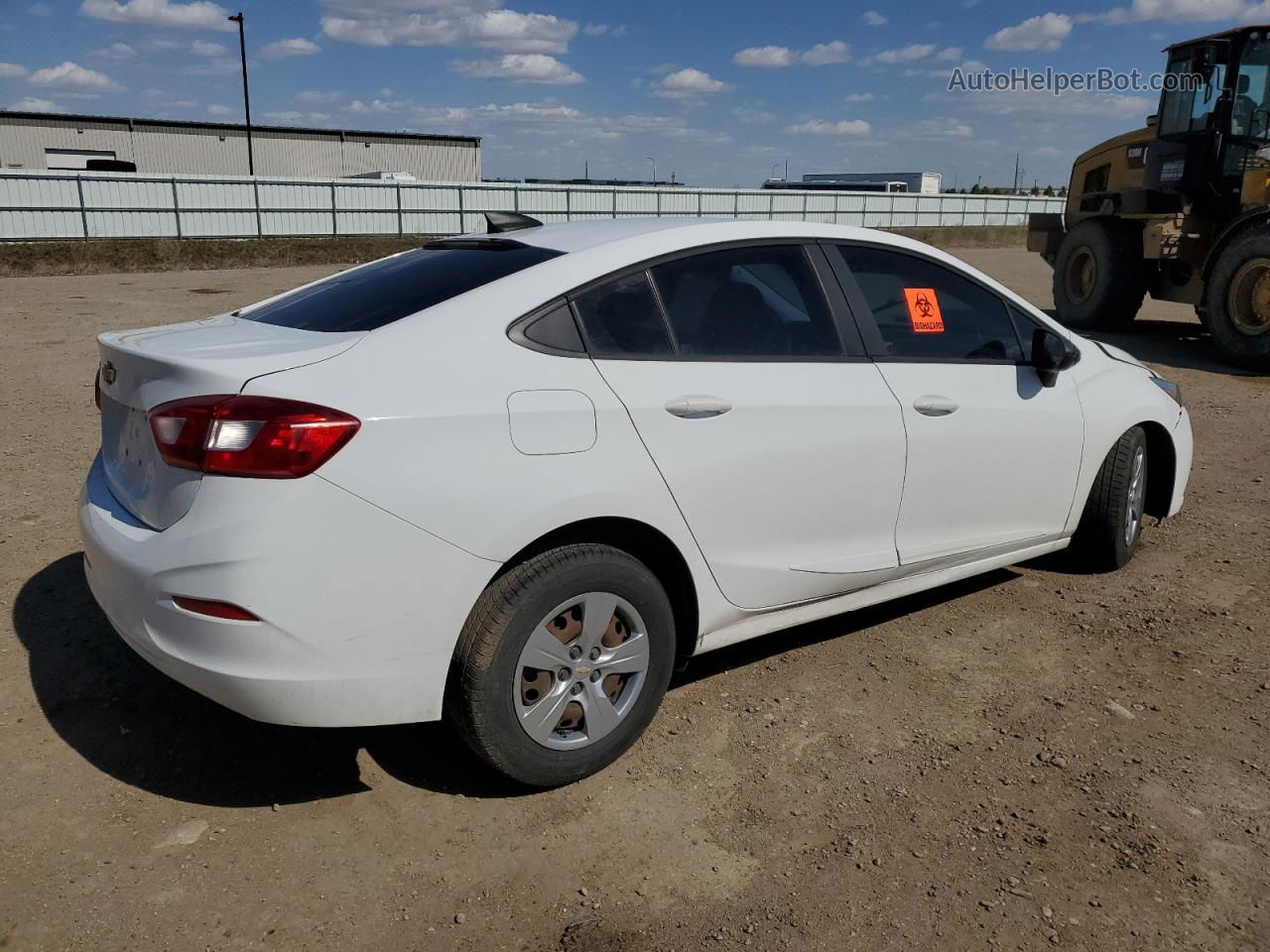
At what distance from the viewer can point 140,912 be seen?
246 cm

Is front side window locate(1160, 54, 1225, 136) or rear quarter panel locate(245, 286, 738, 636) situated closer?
rear quarter panel locate(245, 286, 738, 636)

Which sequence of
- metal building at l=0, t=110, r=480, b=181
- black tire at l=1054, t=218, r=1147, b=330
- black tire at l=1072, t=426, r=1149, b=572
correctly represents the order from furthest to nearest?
metal building at l=0, t=110, r=480, b=181 < black tire at l=1054, t=218, r=1147, b=330 < black tire at l=1072, t=426, r=1149, b=572

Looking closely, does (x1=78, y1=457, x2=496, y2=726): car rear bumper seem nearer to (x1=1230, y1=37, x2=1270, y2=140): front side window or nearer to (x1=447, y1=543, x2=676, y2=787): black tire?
(x1=447, y1=543, x2=676, y2=787): black tire

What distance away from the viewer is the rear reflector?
95.4 inches

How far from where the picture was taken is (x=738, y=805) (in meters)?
2.94

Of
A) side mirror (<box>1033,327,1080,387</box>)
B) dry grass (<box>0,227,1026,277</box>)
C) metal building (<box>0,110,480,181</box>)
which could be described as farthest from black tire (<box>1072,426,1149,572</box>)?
metal building (<box>0,110,480,181</box>)

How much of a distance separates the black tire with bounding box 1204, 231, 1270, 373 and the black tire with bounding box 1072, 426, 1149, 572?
6.74m

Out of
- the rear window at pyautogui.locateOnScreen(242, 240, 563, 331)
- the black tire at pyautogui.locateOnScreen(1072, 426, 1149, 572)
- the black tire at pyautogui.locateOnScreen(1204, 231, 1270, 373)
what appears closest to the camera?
the rear window at pyautogui.locateOnScreen(242, 240, 563, 331)

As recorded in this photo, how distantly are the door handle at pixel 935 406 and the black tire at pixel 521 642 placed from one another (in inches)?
49.2

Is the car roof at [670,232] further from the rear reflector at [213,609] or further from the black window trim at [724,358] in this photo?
the rear reflector at [213,609]

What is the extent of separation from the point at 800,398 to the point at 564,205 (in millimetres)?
27210

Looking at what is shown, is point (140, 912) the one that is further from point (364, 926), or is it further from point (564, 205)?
point (564, 205)

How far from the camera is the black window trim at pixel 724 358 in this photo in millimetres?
2879

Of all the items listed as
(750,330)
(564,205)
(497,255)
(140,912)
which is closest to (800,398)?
(750,330)
